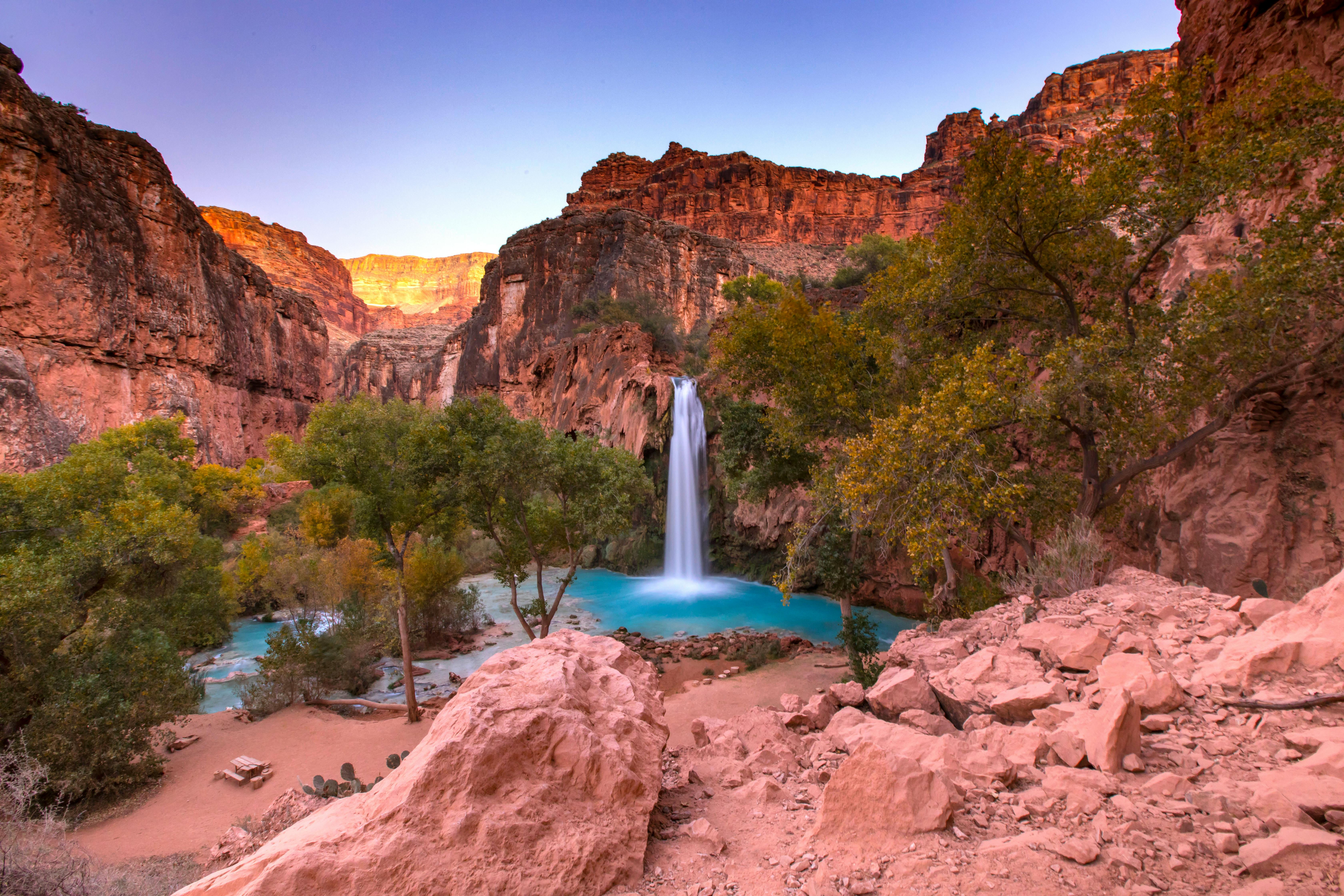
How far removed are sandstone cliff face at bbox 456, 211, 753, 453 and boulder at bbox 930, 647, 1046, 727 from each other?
3658 cm

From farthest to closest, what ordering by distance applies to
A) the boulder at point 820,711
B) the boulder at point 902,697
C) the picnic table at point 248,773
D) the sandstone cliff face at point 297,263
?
the sandstone cliff face at point 297,263 → the picnic table at point 248,773 → the boulder at point 820,711 → the boulder at point 902,697

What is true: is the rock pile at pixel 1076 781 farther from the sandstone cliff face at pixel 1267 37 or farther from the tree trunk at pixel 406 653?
the sandstone cliff face at pixel 1267 37

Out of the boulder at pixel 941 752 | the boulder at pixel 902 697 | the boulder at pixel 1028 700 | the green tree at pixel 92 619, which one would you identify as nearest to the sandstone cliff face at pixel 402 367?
the green tree at pixel 92 619

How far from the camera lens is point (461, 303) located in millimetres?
132250

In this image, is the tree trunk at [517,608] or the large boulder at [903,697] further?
the tree trunk at [517,608]

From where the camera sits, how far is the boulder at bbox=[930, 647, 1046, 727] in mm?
4801

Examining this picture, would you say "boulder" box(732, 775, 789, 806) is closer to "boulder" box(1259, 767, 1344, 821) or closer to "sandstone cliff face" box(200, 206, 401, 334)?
"boulder" box(1259, 767, 1344, 821)

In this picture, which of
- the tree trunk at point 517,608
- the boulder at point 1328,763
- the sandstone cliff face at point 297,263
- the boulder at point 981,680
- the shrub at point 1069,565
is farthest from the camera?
the sandstone cliff face at point 297,263

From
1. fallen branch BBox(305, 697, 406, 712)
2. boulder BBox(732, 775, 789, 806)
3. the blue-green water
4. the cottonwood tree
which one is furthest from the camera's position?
the blue-green water

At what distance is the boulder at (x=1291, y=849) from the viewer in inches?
87.3

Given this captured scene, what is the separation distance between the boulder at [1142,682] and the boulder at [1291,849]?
1415 mm

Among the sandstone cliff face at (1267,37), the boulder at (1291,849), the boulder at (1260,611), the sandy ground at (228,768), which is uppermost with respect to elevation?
the sandstone cliff face at (1267,37)

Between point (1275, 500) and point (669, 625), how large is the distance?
15197 millimetres

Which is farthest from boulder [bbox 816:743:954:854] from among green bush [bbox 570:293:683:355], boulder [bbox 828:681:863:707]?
green bush [bbox 570:293:683:355]
